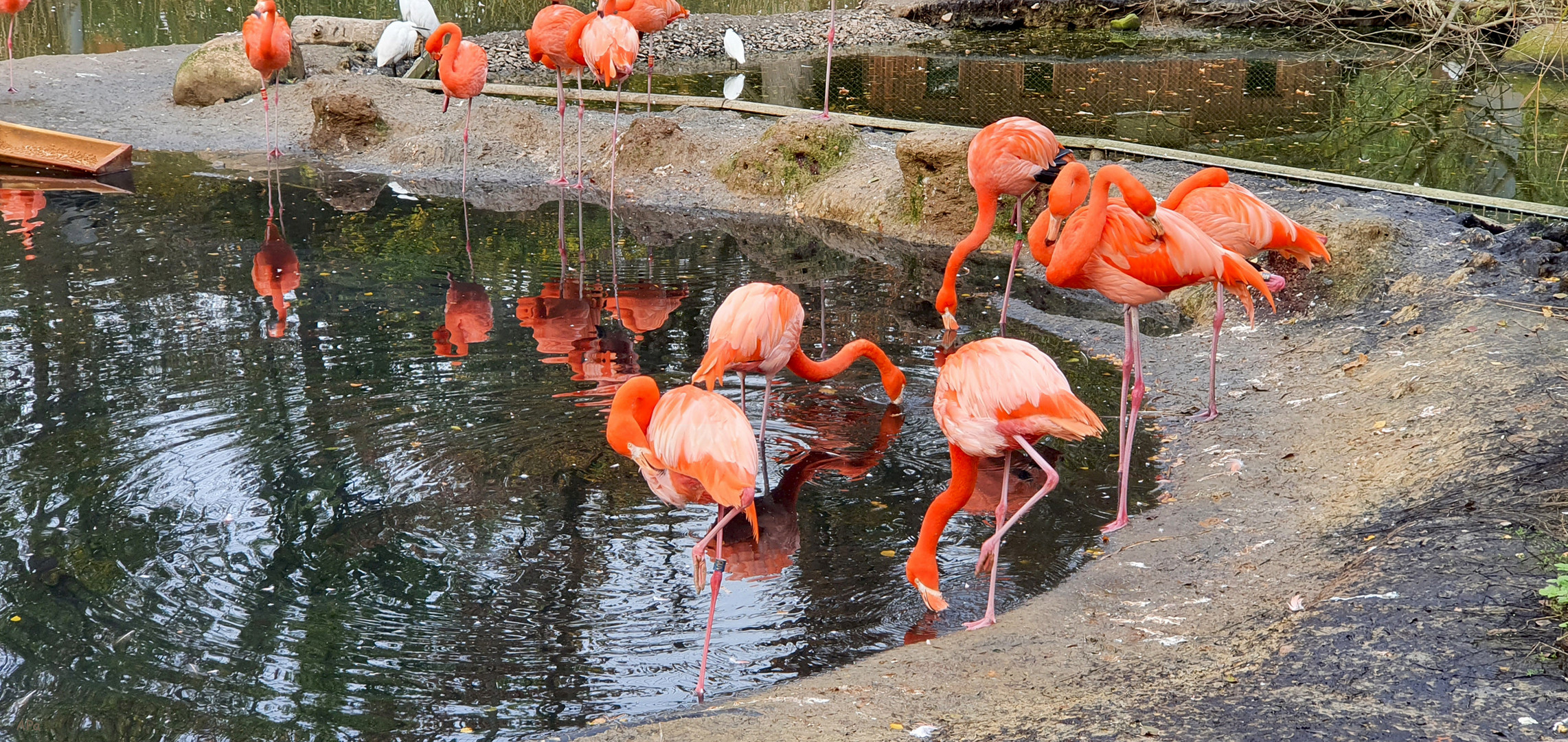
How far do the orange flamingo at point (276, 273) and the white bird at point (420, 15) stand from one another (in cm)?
584

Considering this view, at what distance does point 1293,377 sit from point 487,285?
4.46 m

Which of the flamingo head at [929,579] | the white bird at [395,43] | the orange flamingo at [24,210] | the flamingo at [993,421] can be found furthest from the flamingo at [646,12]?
the flamingo head at [929,579]

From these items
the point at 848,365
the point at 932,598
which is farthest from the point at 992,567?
the point at 848,365

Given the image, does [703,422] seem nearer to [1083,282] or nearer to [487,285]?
[1083,282]

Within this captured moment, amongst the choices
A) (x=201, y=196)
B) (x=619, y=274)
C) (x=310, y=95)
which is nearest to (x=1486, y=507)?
(x=619, y=274)

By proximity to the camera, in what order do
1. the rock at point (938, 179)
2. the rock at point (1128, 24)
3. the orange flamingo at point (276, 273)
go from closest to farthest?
1. the orange flamingo at point (276, 273)
2. the rock at point (938, 179)
3. the rock at point (1128, 24)

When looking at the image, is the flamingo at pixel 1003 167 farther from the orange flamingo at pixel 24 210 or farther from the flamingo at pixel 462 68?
the orange flamingo at pixel 24 210

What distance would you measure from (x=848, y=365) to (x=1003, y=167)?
1.56 meters

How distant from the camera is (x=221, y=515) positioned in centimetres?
411

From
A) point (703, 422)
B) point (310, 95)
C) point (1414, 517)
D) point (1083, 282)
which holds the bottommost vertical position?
point (1414, 517)

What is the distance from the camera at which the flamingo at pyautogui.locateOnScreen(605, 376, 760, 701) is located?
330cm

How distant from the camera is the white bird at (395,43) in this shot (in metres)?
12.3

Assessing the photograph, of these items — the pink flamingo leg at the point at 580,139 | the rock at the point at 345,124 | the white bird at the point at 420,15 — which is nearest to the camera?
the pink flamingo leg at the point at 580,139

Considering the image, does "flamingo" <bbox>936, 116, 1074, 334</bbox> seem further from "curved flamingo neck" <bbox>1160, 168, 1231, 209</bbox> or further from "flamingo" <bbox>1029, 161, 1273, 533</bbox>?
"flamingo" <bbox>1029, 161, 1273, 533</bbox>
